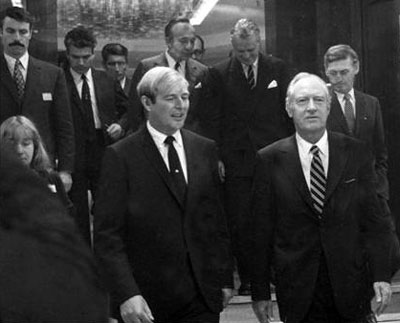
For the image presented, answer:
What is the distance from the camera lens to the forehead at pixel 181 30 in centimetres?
814

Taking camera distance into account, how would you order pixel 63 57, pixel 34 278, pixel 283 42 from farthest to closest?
pixel 283 42 < pixel 63 57 < pixel 34 278

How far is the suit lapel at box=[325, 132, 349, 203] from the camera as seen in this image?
18.4ft

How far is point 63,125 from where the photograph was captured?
7707 mm

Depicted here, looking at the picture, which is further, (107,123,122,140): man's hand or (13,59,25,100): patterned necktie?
(107,123,122,140): man's hand

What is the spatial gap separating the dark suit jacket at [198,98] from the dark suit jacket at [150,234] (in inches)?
101

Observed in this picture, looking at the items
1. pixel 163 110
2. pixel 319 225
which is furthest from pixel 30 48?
pixel 319 225

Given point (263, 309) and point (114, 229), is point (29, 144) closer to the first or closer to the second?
point (114, 229)

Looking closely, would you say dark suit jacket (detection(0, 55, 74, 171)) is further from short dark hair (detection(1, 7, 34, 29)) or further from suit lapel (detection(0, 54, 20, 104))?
short dark hair (detection(1, 7, 34, 29))

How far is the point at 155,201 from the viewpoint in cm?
538

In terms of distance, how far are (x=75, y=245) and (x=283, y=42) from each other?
8.20 meters

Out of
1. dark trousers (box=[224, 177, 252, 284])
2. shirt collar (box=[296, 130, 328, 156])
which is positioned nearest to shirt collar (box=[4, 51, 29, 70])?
dark trousers (box=[224, 177, 252, 284])

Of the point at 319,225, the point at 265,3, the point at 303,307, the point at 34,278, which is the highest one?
the point at 265,3

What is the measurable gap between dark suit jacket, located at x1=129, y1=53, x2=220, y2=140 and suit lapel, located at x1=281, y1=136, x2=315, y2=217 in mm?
2330

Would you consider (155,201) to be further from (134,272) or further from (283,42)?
(283,42)
